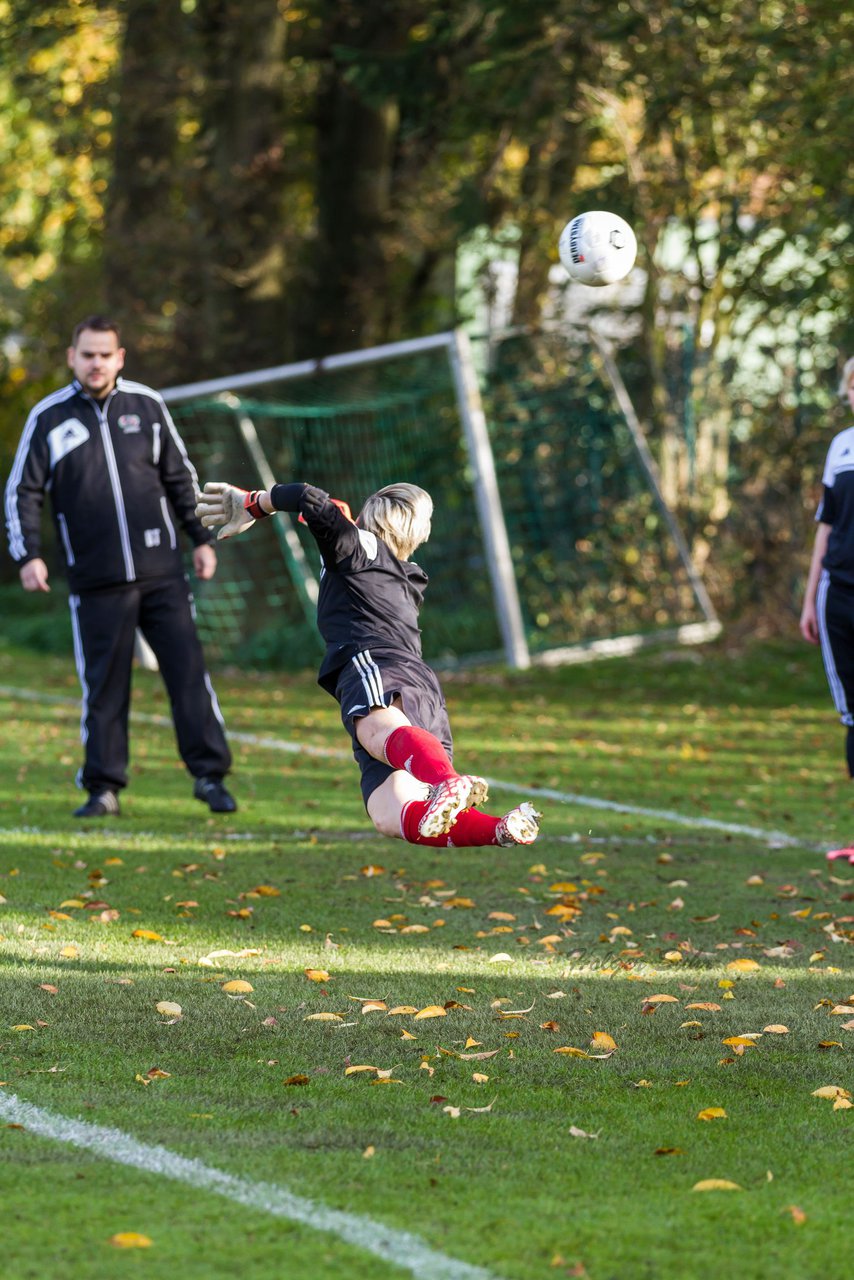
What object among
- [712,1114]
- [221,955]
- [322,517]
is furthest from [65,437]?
[712,1114]

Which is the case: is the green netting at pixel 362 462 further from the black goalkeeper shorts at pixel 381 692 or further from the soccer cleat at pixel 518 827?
the soccer cleat at pixel 518 827

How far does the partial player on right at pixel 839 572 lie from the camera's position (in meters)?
7.84

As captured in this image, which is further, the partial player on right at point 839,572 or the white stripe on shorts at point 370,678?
the partial player on right at point 839,572

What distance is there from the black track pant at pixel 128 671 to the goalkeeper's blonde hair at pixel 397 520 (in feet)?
8.58

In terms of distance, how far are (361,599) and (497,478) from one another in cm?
1189

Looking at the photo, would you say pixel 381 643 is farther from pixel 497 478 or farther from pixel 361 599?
pixel 497 478

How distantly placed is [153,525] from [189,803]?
1.74 meters

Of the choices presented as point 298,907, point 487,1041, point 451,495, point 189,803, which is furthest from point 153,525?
point 451,495

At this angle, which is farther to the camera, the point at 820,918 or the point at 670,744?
the point at 670,744

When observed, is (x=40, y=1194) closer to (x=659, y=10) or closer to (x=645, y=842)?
(x=645, y=842)

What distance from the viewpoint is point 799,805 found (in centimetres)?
1014

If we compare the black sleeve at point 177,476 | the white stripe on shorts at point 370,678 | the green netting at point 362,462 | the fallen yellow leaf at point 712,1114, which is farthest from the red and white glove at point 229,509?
the green netting at point 362,462

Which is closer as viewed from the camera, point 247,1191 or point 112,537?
point 247,1191

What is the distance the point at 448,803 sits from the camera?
560cm
